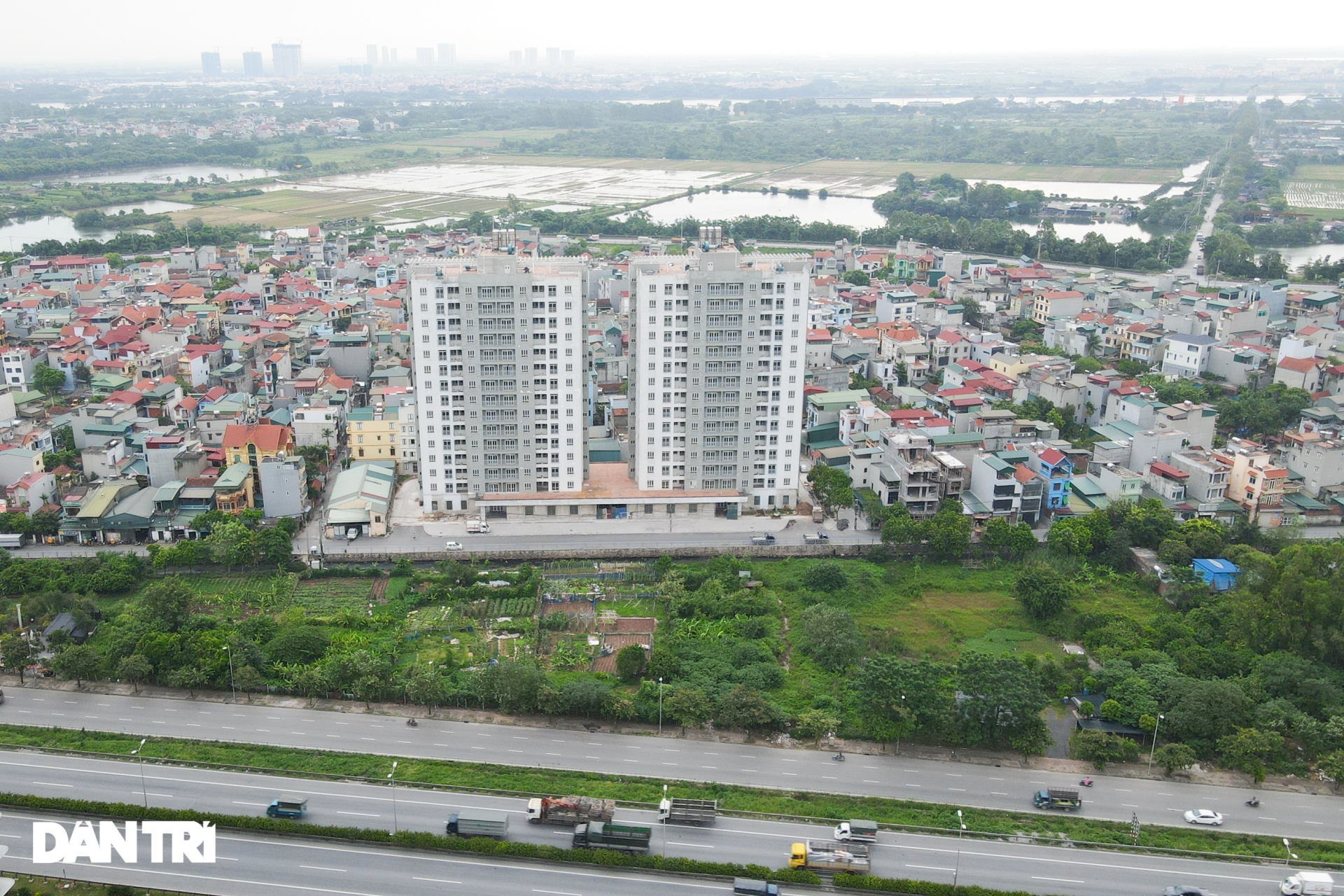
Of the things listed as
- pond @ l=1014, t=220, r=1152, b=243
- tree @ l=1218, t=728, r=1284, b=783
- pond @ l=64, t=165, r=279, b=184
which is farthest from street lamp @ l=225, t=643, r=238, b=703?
pond @ l=64, t=165, r=279, b=184

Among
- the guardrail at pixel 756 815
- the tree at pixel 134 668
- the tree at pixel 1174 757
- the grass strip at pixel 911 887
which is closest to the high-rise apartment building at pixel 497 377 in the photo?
the tree at pixel 134 668

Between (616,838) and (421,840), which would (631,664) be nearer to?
(616,838)

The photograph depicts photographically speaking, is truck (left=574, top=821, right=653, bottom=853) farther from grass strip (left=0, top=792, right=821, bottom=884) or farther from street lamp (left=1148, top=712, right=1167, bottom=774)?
street lamp (left=1148, top=712, right=1167, bottom=774)

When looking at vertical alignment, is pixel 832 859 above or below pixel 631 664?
below

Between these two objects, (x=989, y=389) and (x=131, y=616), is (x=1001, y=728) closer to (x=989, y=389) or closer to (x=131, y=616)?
(x=131, y=616)

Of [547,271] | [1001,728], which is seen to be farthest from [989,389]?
[1001,728]

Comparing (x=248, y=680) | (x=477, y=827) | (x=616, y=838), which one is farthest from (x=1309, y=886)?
(x=248, y=680)
